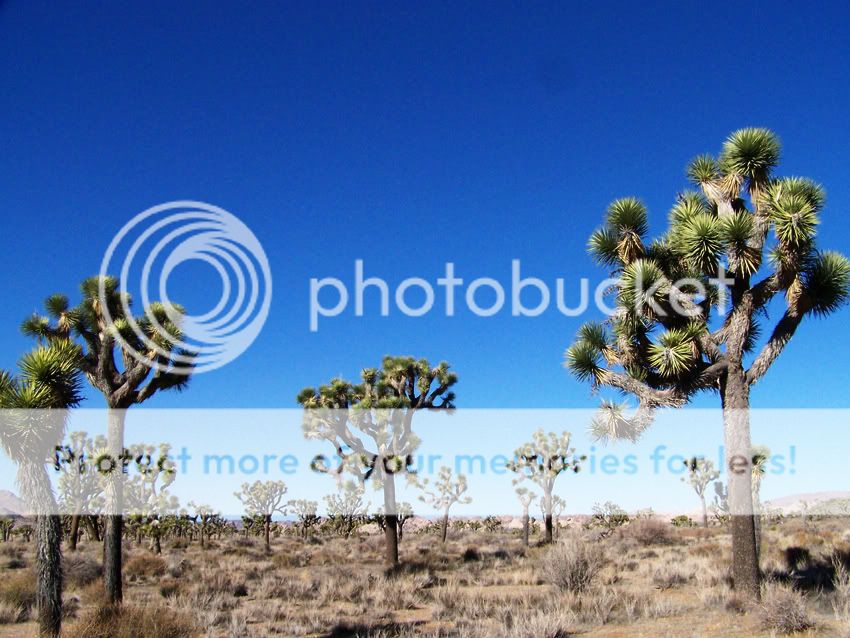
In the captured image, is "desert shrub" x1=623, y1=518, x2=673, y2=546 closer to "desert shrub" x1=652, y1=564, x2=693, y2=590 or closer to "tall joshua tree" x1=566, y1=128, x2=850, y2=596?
"desert shrub" x1=652, y1=564, x2=693, y2=590

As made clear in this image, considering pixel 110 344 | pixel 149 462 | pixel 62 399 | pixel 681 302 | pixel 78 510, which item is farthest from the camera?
pixel 149 462

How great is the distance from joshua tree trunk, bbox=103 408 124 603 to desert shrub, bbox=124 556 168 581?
8.40 metres

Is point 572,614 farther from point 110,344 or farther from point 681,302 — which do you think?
point 110,344

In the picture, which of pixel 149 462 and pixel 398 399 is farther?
pixel 149 462

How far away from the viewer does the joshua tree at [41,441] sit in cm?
1001

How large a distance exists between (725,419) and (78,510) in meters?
28.0

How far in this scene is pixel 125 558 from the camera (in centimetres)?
2525

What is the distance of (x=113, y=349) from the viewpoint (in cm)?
1491

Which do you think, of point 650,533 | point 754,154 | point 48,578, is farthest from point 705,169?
point 650,533

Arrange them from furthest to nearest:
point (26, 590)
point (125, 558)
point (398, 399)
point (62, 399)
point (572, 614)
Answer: point (125, 558) < point (398, 399) < point (26, 590) < point (572, 614) < point (62, 399)

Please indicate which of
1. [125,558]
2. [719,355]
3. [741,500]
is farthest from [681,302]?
[125,558]

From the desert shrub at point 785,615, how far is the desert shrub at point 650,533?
22294mm

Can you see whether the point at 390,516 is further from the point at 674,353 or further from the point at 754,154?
the point at 754,154

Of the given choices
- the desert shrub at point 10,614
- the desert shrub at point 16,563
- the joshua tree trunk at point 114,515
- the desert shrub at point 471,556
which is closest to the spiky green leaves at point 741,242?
the joshua tree trunk at point 114,515
